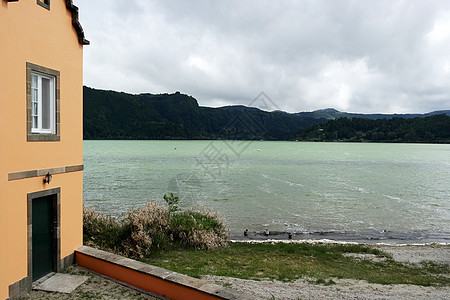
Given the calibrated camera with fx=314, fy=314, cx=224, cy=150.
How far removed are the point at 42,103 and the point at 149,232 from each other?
771cm

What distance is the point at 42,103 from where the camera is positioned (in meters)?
8.52

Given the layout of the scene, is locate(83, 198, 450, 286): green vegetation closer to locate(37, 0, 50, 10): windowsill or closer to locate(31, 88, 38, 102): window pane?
locate(31, 88, 38, 102): window pane

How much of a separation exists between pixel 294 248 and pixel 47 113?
1300 centimetres

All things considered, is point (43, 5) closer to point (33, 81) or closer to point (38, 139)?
point (33, 81)

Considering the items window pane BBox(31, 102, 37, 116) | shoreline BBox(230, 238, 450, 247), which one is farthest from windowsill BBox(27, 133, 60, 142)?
shoreline BBox(230, 238, 450, 247)

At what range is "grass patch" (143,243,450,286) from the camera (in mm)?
11734

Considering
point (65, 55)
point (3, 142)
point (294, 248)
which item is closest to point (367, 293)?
point (294, 248)

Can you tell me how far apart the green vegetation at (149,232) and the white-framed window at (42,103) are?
18.1ft

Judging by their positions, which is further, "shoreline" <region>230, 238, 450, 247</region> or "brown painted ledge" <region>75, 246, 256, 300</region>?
"shoreline" <region>230, 238, 450, 247</region>

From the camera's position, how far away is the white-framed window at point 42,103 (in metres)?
8.06

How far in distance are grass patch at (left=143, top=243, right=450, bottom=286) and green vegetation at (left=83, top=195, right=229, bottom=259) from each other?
1.64ft

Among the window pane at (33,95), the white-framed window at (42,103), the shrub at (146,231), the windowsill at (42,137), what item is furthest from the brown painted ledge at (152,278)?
the window pane at (33,95)

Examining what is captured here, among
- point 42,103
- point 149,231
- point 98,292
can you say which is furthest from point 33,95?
point 149,231

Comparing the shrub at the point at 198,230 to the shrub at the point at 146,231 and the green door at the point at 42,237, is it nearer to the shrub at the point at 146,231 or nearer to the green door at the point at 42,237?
the shrub at the point at 146,231
